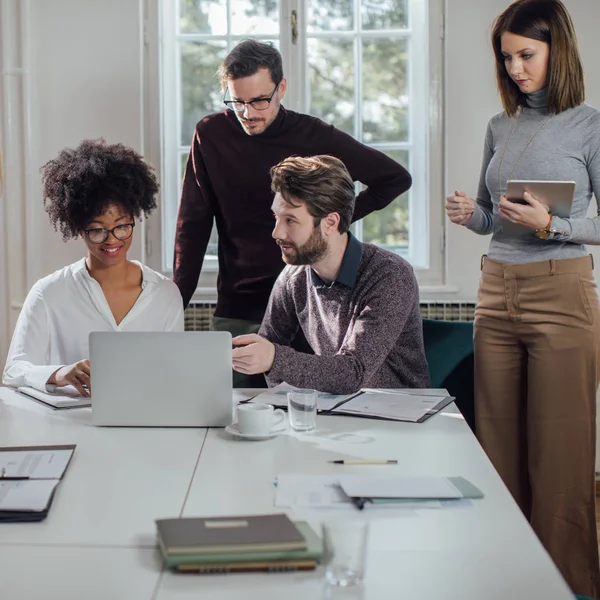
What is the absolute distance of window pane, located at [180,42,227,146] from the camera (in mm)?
3604

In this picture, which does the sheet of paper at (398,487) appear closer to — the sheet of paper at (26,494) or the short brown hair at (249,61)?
the sheet of paper at (26,494)

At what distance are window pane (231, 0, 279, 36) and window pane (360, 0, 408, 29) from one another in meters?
0.38

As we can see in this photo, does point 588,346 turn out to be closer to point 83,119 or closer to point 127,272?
point 127,272

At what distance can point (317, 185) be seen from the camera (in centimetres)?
232

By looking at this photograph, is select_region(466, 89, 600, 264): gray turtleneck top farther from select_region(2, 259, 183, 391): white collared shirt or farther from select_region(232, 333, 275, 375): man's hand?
select_region(2, 259, 183, 391): white collared shirt

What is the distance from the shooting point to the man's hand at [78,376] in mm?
2057

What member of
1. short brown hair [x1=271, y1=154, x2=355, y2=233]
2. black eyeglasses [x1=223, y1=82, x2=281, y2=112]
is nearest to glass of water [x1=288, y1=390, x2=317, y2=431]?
short brown hair [x1=271, y1=154, x2=355, y2=233]

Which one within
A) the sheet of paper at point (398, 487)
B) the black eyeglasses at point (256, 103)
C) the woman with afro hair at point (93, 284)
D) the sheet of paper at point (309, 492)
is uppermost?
the black eyeglasses at point (256, 103)

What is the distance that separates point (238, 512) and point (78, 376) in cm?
91

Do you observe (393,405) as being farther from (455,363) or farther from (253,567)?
(253,567)

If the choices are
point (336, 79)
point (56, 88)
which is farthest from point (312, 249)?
point (56, 88)

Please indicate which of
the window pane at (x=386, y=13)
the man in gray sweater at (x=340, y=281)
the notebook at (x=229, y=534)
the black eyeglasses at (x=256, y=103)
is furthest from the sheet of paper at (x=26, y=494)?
the window pane at (x=386, y=13)

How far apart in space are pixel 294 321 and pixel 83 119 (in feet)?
5.11

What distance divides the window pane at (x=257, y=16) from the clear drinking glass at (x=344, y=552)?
278 cm
